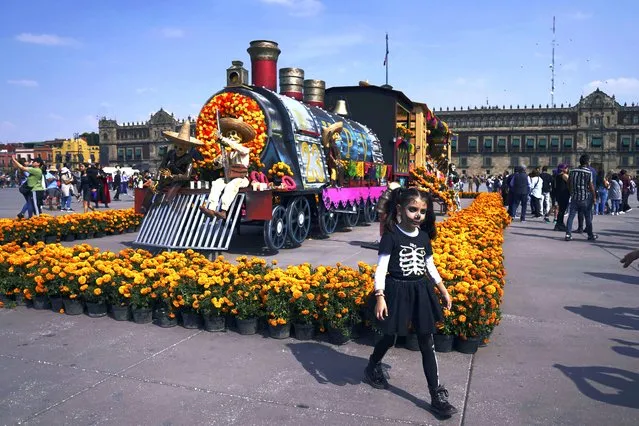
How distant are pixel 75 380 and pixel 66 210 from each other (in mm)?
17369

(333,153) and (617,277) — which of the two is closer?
(617,277)

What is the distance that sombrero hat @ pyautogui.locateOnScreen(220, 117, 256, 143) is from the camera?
9.00 meters

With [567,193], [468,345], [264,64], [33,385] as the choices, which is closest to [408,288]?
[468,345]

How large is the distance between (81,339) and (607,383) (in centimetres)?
449

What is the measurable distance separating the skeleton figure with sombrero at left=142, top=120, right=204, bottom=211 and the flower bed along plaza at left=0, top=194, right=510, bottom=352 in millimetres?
2827

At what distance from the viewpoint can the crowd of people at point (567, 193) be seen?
1137cm

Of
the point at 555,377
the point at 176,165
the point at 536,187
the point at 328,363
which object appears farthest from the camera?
the point at 536,187

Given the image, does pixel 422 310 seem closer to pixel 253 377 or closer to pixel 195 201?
pixel 253 377

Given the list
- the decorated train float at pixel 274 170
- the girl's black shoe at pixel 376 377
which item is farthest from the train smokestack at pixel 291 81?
the girl's black shoe at pixel 376 377

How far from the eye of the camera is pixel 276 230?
9.34 m

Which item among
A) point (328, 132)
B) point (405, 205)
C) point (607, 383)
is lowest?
point (607, 383)

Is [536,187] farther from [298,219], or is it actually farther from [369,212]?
[298,219]

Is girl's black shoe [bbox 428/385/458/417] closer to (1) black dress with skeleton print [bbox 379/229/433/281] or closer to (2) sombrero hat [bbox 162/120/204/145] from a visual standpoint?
(1) black dress with skeleton print [bbox 379/229/433/281]

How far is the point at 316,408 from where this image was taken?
3.46 m
